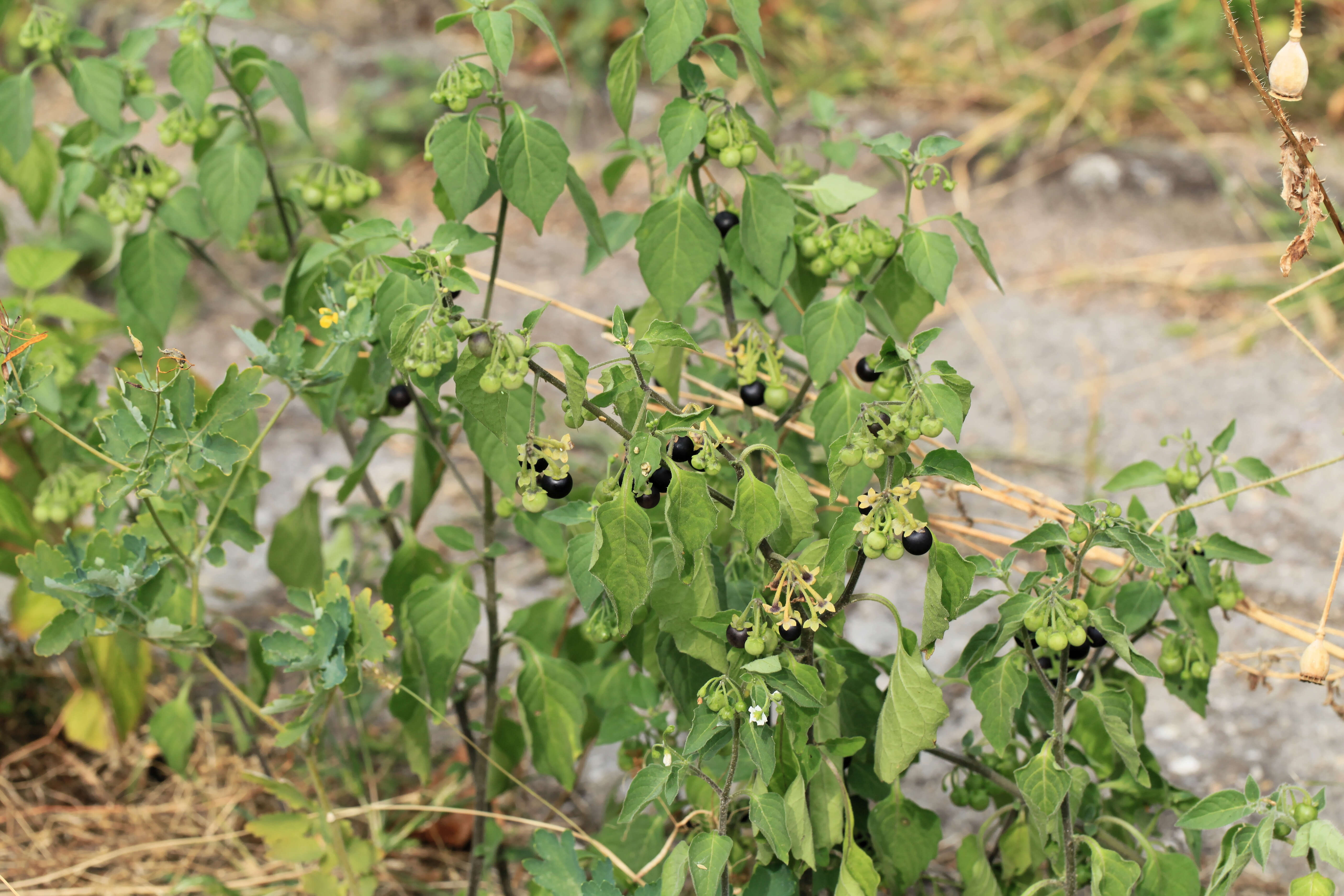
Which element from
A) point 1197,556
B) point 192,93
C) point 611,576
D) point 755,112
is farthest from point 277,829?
point 755,112

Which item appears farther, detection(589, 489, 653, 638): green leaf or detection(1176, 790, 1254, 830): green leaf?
detection(1176, 790, 1254, 830): green leaf

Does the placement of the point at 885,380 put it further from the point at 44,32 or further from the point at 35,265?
the point at 35,265

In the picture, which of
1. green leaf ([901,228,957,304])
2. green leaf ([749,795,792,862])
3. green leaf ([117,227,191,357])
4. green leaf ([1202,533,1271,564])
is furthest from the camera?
green leaf ([117,227,191,357])

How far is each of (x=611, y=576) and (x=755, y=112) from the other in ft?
12.1

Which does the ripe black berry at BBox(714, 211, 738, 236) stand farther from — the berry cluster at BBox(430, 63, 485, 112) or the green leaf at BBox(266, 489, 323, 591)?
the green leaf at BBox(266, 489, 323, 591)

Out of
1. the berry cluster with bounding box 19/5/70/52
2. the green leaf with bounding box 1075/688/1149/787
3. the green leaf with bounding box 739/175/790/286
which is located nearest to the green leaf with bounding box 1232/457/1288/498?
the green leaf with bounding box 1075/688/1149/787

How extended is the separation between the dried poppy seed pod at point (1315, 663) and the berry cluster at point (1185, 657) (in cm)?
15

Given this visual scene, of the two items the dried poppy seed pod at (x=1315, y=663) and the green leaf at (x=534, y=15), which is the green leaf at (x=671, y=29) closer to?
the green leaf at (x=534, y=15)

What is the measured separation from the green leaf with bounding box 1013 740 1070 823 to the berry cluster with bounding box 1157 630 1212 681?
0.85 feet

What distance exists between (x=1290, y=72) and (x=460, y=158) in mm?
962

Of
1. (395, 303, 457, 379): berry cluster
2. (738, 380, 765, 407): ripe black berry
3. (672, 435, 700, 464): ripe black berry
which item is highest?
(395, 303, 457, 379): berry cluster

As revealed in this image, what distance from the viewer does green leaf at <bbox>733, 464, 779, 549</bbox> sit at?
1189mm

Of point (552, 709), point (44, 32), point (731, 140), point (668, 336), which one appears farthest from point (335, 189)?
point (552, 709)

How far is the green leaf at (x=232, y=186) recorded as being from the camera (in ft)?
5.26
